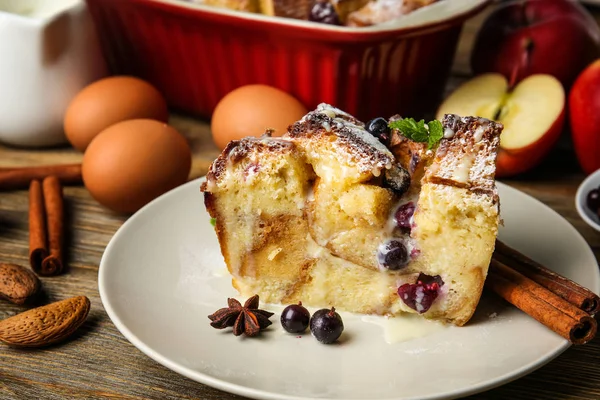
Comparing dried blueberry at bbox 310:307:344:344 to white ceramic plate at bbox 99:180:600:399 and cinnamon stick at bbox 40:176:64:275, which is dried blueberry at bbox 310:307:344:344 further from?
cinnamon stick at bbox 40:176:64:275

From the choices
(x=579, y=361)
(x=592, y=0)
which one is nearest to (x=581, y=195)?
(x=579, y=361)

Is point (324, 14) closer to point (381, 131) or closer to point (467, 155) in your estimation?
point (381, 131)

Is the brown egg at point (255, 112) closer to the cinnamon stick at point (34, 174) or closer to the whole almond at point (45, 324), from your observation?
the cinnamon stick at point (34, 174)

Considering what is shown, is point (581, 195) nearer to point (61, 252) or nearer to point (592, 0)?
point (61, 252)

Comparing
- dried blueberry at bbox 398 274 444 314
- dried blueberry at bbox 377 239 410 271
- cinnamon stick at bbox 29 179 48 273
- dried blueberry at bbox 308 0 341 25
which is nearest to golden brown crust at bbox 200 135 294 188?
dried blueberry at bbox 377 239 410 271

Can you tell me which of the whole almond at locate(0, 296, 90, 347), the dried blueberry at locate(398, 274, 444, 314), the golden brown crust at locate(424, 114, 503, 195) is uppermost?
the golden brown crust at locate(424, 114, 503, 195)

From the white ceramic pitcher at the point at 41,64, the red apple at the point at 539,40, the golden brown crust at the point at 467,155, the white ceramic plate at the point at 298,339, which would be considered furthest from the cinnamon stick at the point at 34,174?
the red apple at the point at 539,40

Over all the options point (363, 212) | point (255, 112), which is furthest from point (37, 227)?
point (363, 212)
